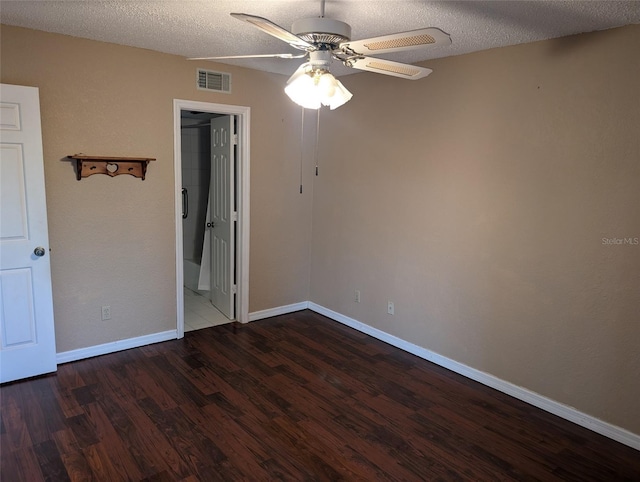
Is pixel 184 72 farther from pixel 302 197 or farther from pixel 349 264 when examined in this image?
pixel 349 264

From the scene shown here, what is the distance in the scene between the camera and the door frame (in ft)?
12.7

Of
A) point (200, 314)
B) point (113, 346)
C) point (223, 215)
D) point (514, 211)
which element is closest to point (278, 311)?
point (200, 314)

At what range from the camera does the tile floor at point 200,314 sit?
4480mm

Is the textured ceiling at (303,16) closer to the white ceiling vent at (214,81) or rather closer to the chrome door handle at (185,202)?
the white ceiling vent at (214,81)

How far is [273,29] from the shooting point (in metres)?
1.86

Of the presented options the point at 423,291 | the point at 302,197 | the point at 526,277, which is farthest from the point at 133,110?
the point at 526,277

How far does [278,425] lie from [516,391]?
175 centimetres

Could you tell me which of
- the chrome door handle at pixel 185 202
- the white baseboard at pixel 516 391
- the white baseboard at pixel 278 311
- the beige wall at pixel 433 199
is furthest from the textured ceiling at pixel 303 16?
the chrome door handle at pixel 185 202

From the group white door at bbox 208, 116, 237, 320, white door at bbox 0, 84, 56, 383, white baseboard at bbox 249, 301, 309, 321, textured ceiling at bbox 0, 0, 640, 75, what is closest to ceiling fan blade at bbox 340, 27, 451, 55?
textured ceiling at bbox 0, 0, 640, 75

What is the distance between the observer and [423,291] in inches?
→ 150

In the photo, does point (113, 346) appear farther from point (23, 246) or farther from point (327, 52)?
point (327, 52)

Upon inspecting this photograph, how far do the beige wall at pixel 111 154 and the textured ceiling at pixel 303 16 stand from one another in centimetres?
24

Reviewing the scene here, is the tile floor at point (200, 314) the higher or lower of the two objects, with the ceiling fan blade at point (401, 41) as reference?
lower

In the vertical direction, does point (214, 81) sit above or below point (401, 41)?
above
